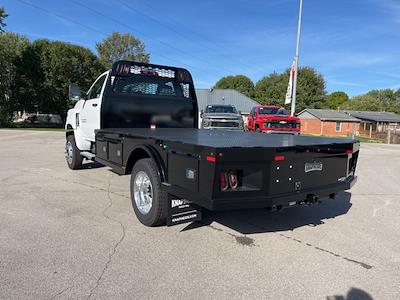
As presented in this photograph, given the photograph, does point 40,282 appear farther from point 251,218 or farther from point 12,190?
point 12,190

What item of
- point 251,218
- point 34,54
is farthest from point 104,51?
point 251,218

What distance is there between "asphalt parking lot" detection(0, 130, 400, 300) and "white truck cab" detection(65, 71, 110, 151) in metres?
1.67

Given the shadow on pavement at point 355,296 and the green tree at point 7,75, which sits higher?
the green tree at point 7,75

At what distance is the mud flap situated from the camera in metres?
4.27

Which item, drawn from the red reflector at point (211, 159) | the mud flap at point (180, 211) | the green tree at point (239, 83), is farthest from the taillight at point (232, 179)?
the green tree at point (239, 83)

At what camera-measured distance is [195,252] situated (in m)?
4.11

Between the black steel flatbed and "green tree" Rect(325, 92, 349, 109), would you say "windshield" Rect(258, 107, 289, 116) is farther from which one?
"green tree" Rect(325, 92, 349, 109)

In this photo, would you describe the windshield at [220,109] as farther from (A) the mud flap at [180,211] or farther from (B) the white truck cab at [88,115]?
(A) the mud flap at [180,211]

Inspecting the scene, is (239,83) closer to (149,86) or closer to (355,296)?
(149,86)

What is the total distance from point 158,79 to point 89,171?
319cm

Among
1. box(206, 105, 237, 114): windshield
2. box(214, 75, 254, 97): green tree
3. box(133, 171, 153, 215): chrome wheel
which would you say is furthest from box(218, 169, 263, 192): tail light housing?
box(214, 75, 254, 97): green tree

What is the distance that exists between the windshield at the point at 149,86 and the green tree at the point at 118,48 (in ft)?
192

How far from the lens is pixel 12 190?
271 inches

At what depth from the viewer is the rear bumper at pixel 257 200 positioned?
363 cm
